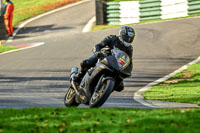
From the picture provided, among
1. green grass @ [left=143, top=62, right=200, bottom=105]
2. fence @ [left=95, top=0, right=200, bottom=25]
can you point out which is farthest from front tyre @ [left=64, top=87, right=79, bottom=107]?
fence @ [left=95, top=0, right=200, bottom=25]

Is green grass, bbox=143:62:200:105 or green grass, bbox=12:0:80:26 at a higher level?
green grass, bbox=143:62:200:105

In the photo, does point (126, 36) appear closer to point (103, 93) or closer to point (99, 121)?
point (103, 93)

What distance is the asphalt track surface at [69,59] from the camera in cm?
1219

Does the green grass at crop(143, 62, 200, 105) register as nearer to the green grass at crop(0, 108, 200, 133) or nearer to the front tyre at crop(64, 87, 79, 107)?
the front tyre at crop(64, 87, 79, 107)

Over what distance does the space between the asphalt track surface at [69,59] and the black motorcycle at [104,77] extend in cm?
177

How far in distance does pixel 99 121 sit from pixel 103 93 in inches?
56.0

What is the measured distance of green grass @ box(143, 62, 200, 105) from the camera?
1170 centimetres

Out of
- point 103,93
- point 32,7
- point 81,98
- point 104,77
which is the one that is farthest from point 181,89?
point 32,7

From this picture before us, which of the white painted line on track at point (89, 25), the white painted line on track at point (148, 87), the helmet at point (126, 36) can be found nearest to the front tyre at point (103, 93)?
the helmet at point (126, 36)

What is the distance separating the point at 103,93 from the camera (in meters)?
8.45

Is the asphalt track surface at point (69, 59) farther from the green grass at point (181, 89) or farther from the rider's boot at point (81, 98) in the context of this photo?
the rider's boot at point (81, 98)

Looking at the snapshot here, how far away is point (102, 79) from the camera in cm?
873

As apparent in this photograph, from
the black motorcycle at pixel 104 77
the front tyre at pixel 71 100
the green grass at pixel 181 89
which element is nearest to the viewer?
the black motorcycle at pixel 104 77

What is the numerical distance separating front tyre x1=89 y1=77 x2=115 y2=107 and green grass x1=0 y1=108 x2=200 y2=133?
362mm
